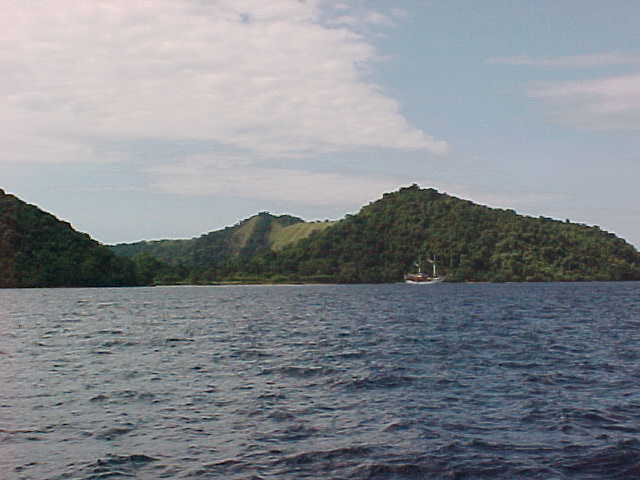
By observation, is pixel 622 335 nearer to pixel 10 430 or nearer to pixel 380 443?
pixel 380 443

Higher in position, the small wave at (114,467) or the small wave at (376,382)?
the small wave at (376,382)

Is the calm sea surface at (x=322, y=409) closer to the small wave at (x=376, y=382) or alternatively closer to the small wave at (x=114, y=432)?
the small wave at (x=114, y=432)

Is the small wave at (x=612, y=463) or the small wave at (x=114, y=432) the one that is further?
the small wave at (x=114, y=432)

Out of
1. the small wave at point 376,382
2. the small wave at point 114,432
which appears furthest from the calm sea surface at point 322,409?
the small wave at point 376,382

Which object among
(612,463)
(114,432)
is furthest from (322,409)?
(612,463)

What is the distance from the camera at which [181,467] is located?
18.7 metres

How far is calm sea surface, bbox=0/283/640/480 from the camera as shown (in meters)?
19.0

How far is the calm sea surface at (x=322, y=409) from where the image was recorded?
62.4 ft

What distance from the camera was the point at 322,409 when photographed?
26.7 meters

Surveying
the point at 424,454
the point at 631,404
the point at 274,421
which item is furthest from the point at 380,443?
the point at 631,404

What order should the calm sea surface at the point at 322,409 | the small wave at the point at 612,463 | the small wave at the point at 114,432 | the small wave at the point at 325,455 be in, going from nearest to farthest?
the small wave at the point at 612,463, the calm sea surface at the point at 322,409, the small wave at the point at 325,455, the small wave at the point at 114,432

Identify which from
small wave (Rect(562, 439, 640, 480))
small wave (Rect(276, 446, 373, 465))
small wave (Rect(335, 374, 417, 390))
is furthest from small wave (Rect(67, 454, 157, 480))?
small wave (Rect(335, 374, 417, 390))

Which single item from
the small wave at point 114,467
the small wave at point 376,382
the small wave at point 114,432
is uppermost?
the small wave at point 376,382

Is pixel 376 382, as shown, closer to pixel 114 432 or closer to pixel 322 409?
pixel 322 409
